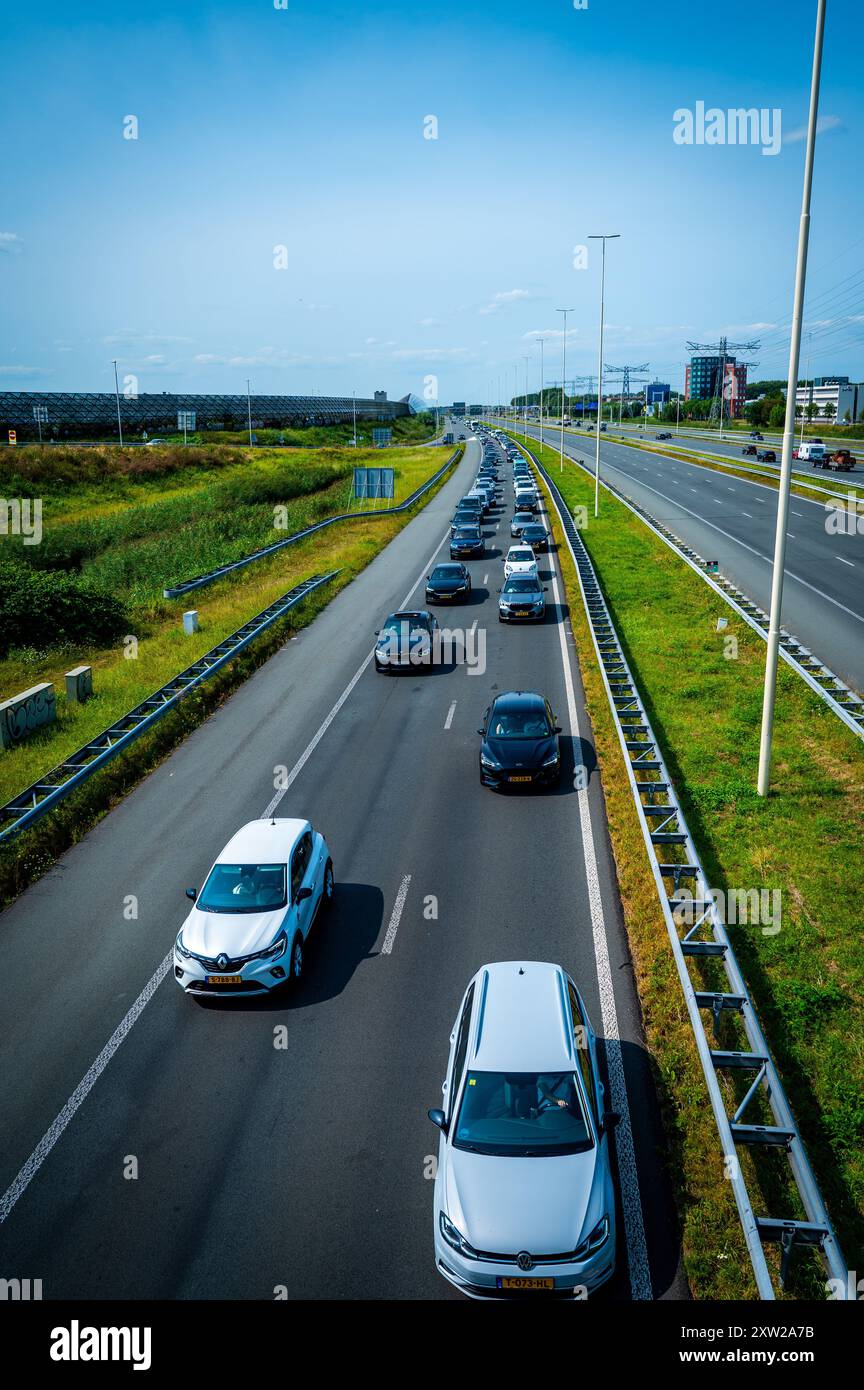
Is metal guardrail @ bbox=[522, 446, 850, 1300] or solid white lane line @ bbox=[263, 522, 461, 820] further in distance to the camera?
solid white lane line @ bbox=[263, 522, 461, 820]

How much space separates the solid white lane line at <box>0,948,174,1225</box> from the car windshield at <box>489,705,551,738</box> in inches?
332

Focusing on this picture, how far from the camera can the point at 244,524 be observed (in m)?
55.8

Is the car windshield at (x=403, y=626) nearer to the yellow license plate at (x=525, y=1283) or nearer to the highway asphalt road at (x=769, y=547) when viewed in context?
the highway asphalt road at (x=769, y=547)

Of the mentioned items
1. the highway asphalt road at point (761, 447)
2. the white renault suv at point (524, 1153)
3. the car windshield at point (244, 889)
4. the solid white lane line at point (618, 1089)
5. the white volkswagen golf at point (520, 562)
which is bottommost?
the solid white lane line at point (618, 1089)

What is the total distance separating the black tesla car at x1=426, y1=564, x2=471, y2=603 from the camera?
34031 millimetres

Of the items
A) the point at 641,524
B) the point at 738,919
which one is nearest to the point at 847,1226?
the point at 738,919

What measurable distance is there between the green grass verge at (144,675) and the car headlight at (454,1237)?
10.1 m

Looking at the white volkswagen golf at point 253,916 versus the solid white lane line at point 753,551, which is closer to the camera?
the white volkswagen golf at point 253,916

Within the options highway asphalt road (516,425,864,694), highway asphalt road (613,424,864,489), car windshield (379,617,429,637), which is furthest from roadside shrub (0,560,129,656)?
highway asphalt road (613,424,864,489)

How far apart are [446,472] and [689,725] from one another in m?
64.7

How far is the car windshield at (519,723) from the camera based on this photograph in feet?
61.3

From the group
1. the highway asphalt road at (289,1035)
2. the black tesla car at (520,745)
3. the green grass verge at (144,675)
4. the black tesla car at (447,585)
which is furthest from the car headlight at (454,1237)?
the black tesla car at (447,585)

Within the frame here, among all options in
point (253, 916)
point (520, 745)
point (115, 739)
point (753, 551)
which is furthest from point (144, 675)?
point (753, 551)

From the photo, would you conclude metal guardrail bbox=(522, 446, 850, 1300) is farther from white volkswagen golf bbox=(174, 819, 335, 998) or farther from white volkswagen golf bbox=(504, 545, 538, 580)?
white volkswagen golf bbox=(504, 545, 538, 580)
